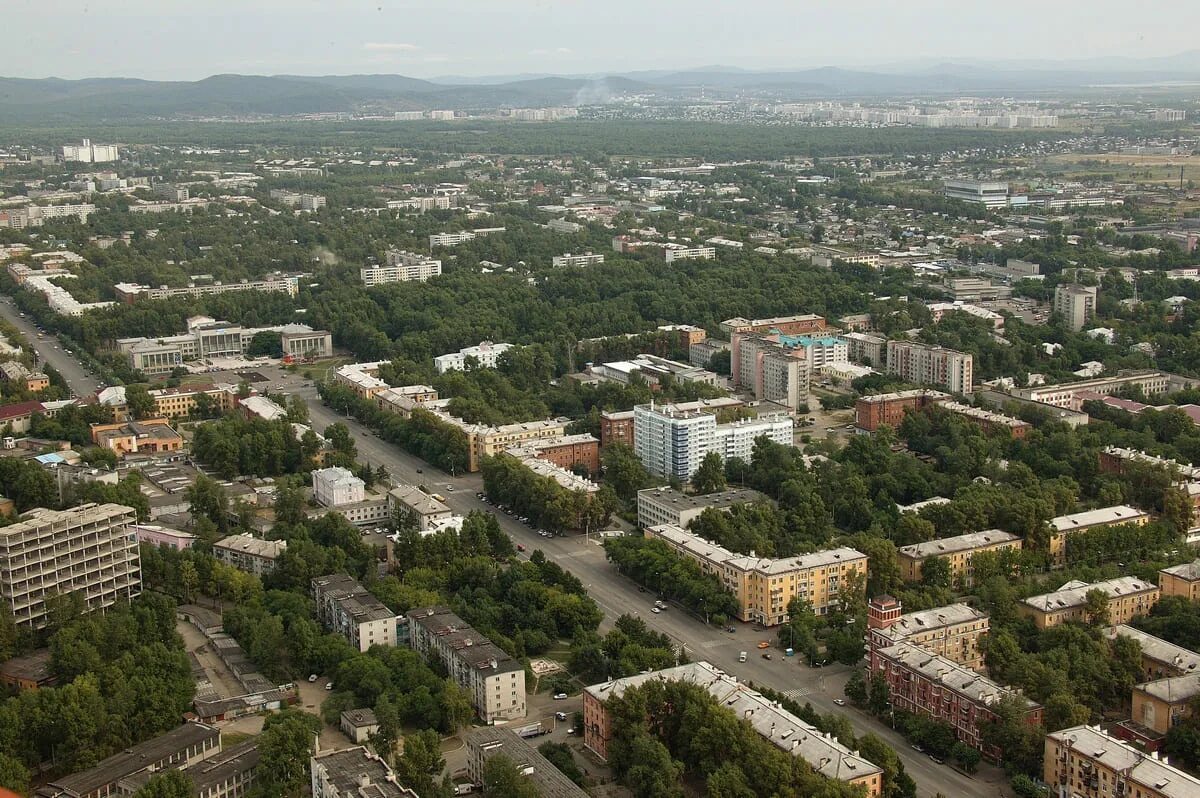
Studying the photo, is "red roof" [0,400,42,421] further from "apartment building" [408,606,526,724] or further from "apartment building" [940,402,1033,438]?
"apartment building" [940,402,1033,438]

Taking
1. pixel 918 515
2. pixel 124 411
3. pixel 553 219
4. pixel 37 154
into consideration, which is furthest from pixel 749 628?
pixel 37 154

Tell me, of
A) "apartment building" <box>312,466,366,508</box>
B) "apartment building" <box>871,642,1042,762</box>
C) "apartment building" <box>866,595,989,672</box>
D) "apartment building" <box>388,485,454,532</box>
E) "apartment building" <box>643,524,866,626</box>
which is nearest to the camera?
"apartment building" <box>871,642,1042,762</box>

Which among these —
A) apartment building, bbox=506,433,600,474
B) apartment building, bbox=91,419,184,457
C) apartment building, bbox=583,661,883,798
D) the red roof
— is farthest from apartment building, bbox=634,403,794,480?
the red roof

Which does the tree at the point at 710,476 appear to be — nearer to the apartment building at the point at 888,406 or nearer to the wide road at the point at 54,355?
the apartment building at the point at 888,406

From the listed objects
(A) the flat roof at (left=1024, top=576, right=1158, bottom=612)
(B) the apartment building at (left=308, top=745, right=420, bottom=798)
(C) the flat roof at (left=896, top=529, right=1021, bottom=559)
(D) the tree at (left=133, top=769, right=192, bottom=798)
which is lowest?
(D) the tree at (left=133, top=769, right=192, bottom=798)

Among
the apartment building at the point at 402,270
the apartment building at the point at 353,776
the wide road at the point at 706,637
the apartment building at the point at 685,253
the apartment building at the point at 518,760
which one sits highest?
the apartment building at the point at 685,253

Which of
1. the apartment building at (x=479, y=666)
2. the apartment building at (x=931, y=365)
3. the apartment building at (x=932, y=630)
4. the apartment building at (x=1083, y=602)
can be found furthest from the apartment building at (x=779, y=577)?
the apartment building at (x=931, y=365)

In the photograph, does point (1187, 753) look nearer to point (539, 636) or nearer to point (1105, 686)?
point (1105, 686)
